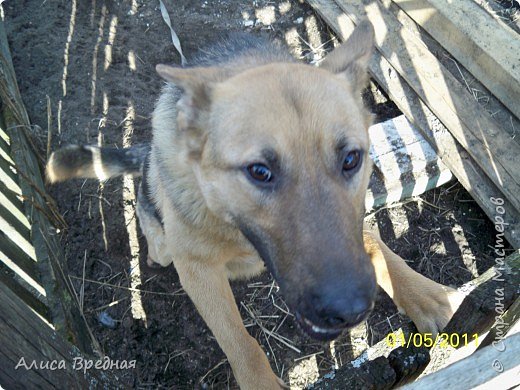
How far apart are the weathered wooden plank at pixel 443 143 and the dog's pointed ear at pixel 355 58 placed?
1968 mm

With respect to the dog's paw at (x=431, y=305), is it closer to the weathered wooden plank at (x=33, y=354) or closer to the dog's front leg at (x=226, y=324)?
the dog's front leg at (x=226, y=324)

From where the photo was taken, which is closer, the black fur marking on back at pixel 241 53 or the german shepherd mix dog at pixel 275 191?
the german shepherd mix dog at pixel 275 191

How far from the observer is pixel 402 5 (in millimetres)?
5250

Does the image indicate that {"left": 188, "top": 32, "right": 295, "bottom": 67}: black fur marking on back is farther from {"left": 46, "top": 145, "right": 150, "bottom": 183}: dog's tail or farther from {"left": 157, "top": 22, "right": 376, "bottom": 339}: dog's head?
{"left": 46, "top": 145, "right": 150, "bottom": 183}: dog's tail

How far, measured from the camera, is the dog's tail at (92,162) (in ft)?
12.5

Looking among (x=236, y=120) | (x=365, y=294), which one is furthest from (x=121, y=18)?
(x=365, y=294)

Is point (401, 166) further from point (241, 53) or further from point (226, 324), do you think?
point (226, 324)

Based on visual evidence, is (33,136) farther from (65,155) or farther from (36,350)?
(36,350)

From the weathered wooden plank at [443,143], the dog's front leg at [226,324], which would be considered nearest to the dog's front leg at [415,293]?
the dog's front leg at [226,324]

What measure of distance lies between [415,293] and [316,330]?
1.18 meters

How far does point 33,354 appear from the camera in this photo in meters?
1.98

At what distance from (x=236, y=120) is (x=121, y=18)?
14.0 feet

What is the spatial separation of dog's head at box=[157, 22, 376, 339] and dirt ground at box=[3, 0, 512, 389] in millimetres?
1753

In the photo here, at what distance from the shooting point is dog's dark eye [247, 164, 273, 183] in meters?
2.25
